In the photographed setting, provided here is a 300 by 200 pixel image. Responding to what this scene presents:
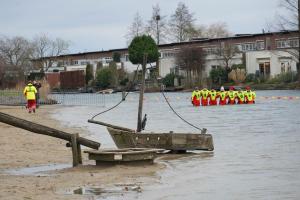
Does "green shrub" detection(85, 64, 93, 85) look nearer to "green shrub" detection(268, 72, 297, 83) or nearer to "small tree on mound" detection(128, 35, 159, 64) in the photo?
"small tree on mound" detection(128, 35, 159, 64)

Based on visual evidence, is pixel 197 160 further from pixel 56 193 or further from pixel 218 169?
pixel 56 193

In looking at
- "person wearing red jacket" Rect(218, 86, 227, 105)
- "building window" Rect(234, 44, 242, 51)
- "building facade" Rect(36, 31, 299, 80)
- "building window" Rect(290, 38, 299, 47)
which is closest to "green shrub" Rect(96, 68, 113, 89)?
"building facade" Rect(36, 31, 299, 80)

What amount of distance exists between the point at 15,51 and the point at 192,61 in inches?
1132

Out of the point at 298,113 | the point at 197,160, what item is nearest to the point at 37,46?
the point at 298,113

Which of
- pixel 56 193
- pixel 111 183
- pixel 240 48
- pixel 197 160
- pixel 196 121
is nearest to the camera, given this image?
pixel 56 193

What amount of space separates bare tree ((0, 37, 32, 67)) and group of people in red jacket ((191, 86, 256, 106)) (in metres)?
56.8

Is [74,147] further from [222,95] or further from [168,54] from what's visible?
[168,54]

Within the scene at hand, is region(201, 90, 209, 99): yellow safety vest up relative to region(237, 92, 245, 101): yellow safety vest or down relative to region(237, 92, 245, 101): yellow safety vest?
up

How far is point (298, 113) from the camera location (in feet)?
122

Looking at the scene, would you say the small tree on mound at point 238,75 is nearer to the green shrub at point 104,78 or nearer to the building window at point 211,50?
the building window at point 211,50

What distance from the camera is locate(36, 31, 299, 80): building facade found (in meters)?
91.4

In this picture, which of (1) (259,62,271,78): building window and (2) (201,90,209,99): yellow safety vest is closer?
(2) (201,90,209,99): yellow safety vest

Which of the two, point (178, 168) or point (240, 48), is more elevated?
point (240, 48)

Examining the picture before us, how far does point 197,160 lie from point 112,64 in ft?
307
